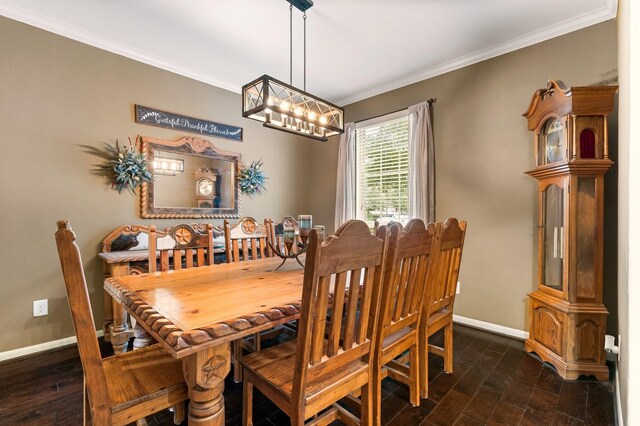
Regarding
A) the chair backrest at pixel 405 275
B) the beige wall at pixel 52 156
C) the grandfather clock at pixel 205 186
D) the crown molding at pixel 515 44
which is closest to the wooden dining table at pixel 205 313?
the chair backrest at pixel 405 275

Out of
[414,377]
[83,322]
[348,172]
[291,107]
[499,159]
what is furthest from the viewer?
[348,172]

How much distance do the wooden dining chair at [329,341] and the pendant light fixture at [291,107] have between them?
127 centimetres

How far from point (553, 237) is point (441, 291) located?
119cm

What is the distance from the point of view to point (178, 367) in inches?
50.5

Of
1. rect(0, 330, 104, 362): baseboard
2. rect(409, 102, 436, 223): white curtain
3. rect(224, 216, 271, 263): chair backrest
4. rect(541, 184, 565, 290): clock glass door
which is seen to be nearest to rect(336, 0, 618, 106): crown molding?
rect(409, 102, 436, 223): white curtain

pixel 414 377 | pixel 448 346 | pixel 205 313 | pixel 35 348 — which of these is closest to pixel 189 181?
pixel 35 348

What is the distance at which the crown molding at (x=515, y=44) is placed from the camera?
7.68ft

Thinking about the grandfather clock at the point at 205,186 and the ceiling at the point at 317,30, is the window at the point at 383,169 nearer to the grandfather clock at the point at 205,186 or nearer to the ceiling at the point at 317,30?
the ceiling at the point at 317,30

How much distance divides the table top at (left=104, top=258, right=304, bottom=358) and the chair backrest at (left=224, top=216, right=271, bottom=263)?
372 millimetres

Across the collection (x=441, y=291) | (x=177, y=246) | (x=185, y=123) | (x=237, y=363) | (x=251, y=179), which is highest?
(x=185, y=123)

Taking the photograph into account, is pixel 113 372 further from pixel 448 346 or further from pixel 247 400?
pixel 448 346

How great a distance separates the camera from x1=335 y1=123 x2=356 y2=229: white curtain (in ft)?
13.4

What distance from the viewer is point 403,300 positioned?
5.12 feet

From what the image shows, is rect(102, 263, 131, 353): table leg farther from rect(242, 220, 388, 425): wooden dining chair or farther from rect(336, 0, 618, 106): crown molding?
rect(336, 0, 618, 106): crown molding
